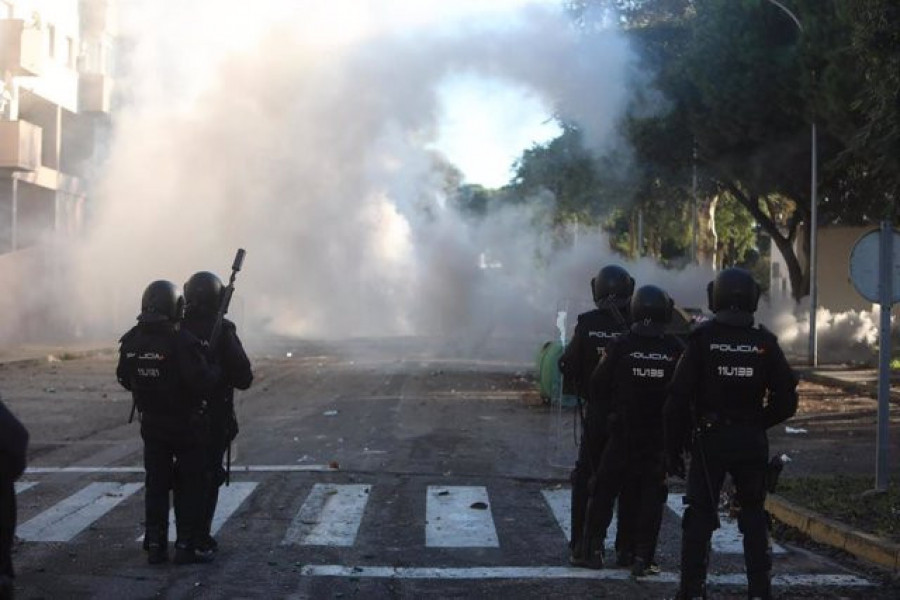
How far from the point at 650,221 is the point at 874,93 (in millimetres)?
42296

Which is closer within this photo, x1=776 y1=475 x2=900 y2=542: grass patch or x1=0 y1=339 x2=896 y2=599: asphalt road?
x1=0 y1=339 x2=896 y2=599: asphalt road

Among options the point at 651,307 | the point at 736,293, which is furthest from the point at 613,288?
the point at 736,293

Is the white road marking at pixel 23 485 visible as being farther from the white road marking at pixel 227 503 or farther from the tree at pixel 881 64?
the tree at pixel 881 64

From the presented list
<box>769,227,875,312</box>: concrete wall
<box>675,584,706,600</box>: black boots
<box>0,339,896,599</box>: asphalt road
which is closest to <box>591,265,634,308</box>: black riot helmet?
<box>0,339,896,599</box>: asphalt road

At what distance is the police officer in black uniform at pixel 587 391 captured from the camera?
7.64 metres

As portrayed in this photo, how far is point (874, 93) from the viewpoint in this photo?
41.9 ft

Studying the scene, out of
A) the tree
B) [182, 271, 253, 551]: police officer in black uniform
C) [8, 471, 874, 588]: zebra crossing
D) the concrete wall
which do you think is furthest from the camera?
the concrete wall

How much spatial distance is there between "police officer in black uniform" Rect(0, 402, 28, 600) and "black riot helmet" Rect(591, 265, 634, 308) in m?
4.81

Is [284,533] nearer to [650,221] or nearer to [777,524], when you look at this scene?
[777,524]

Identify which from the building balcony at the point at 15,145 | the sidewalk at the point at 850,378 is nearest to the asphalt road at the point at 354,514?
the sidewalk at the point at 850,378

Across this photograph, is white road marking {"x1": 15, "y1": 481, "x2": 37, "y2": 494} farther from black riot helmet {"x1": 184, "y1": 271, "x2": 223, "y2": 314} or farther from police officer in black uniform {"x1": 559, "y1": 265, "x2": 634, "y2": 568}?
police officer in black uniform {"x1": 559, "y1": 265, "x2": 634, "y2": 568}

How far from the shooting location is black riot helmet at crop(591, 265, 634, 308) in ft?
26.3

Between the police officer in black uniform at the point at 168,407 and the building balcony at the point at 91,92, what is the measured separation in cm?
3546

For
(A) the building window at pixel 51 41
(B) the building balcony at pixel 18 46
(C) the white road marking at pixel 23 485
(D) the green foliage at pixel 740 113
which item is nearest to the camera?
(C) the white road marking at pixel 23 485
